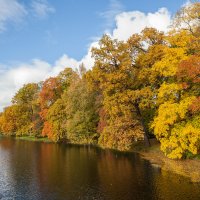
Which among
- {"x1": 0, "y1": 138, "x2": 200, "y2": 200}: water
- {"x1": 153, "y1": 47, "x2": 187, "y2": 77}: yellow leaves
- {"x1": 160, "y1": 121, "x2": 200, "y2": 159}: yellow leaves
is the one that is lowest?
{"x1": 0, "y1": 138, "x2": 200, "y2": 200}: water

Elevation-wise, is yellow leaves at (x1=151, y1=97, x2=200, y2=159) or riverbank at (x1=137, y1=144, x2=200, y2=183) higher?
yellow leaves at (x1=151, y1=97, x2=200, y2=159)

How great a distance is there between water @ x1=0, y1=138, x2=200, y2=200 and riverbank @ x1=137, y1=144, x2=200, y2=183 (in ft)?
4.13

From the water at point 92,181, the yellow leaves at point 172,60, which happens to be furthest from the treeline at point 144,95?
the water at point 92,181

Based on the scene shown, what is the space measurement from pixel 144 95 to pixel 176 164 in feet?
45.0

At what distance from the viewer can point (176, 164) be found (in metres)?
34.8

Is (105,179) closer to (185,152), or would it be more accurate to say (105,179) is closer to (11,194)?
(11,194)

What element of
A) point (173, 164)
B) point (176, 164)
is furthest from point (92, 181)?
point (176, 164)

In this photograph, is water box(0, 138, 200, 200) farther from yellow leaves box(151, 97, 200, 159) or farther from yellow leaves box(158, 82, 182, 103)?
yellow leaves box(158, 82, 182, 103)

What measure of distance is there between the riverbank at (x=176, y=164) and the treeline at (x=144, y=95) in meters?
1.24

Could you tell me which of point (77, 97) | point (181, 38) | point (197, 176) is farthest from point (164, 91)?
point (77, 97)

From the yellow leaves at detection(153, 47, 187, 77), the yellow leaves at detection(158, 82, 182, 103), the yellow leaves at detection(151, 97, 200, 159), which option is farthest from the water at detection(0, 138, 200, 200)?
the yellow leaves at detection(153, 47, 187, 77)

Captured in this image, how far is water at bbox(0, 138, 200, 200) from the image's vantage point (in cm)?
2408

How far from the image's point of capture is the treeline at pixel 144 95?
34438mm

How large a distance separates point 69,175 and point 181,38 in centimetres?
2523
